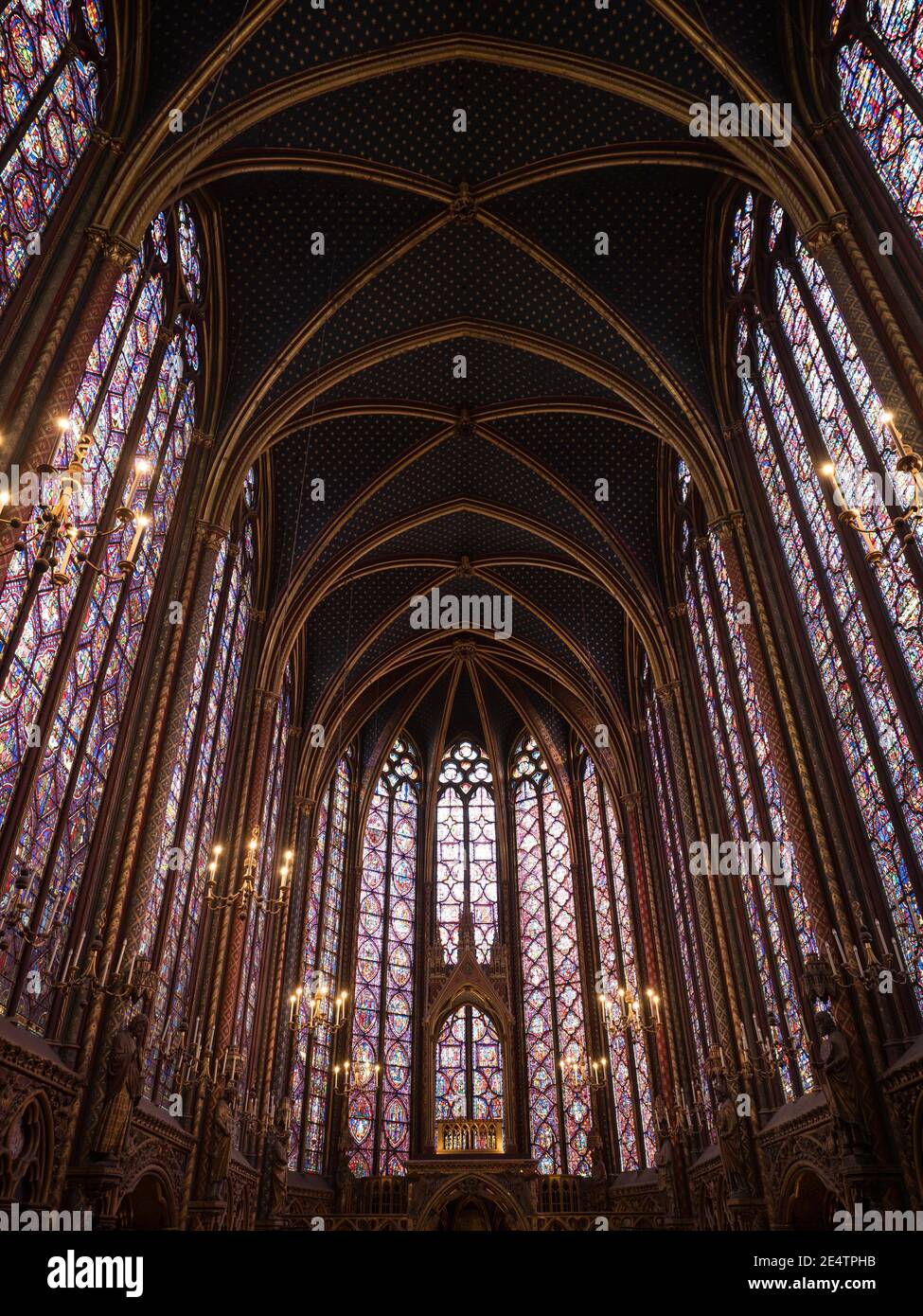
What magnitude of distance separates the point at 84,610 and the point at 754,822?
1118 centimetres

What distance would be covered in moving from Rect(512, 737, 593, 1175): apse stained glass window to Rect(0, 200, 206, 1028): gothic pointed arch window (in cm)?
1727

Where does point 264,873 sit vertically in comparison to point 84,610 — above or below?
above

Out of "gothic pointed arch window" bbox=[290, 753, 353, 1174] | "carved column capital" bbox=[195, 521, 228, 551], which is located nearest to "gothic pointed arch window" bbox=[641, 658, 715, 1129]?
"gothic pointed arch window" bbox=[290, 753, 353, 1174]

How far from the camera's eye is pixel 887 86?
11.5m

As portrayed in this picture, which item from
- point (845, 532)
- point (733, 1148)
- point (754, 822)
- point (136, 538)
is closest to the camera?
point (136, 538)

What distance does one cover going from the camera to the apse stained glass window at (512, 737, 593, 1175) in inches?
949

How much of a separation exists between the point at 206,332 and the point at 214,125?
163 inches

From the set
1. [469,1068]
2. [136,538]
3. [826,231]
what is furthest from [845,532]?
[469,1068]

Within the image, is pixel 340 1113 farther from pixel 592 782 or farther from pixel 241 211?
pixel 241 211

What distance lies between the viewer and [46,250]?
10.9m

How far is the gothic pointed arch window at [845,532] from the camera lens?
10.7 meters

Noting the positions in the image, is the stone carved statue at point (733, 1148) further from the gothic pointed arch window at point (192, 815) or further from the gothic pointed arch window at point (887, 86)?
the gothic pointed arch window at point (887, 86)

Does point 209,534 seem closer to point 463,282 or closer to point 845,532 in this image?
point 463,282
